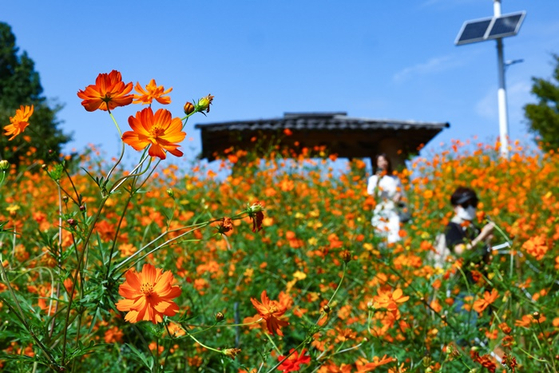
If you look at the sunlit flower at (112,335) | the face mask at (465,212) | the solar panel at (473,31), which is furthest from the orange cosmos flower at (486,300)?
the solar panel at (473,31)

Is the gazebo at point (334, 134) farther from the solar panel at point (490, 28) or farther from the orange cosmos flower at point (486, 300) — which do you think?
the orange cosmos flower at point (486, 300)

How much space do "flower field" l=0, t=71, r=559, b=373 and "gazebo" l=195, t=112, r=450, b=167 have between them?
106 inches

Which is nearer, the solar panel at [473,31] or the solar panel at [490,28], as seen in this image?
the solar panel at [490,28]

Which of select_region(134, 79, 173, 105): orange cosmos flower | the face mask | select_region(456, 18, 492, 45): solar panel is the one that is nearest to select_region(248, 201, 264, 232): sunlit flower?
select_region(134, 79, 173, 105): orange cosmos flower

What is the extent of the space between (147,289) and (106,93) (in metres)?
0.35

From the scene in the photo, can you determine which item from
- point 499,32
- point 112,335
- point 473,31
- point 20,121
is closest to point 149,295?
point 20,121

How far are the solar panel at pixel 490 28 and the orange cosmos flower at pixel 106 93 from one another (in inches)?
468

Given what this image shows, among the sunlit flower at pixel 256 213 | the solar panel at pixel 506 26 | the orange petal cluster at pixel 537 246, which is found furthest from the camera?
the solar panel at pixel 506 26

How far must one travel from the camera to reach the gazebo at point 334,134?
32.4 ft

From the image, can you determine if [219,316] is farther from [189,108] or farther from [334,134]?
[334,134]

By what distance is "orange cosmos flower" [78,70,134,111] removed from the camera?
111cm

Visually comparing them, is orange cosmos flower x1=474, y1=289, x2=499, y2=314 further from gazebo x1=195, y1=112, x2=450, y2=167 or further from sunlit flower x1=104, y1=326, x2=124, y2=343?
gazebo x1=195, y1=112, x2=450, y2=167

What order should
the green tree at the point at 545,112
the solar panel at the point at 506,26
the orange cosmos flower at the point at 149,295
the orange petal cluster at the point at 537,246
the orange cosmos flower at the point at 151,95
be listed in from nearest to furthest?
the orange cosmos flower at the point at 149,295 → the orange cosmos flower at the point at 151,95 → the orange petal cluster at the point at 537,246 → the solar panel at the point at 506,26 → the green tree at the point at 545,112

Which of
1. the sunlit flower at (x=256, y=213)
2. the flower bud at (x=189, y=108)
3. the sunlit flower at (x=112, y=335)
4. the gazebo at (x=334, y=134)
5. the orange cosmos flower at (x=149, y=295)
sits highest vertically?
the gazebo at (x=334, y=134)
